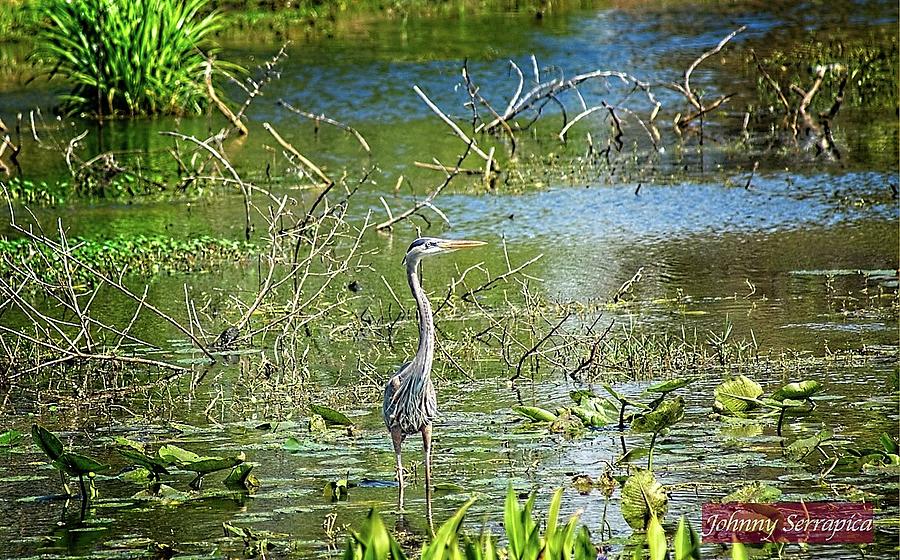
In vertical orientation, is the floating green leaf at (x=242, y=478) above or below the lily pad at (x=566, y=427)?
above

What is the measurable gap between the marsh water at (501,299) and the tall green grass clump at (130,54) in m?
0.39

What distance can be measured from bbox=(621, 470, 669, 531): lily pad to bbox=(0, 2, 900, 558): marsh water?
0.10 meters

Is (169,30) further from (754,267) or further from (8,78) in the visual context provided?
(754,267)

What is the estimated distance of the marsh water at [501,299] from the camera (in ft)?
19.9

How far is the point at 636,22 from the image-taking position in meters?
25.5

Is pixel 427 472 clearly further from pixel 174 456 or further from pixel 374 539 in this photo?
pixel 374 539

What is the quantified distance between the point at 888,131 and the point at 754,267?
582cm

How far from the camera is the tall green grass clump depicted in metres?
17.5

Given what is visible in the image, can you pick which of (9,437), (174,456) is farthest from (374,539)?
(9,437)

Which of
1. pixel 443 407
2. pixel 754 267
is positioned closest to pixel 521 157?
pixel 754 267

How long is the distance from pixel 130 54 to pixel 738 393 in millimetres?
12516

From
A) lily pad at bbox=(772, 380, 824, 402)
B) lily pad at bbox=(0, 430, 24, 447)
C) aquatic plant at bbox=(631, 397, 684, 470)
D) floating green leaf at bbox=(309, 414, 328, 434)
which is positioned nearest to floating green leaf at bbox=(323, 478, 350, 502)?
floating green leaf at bbox=(309, 414, 328, 434)

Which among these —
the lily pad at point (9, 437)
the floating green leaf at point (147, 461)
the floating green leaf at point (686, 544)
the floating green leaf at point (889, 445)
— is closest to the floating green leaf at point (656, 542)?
the floating green leaf at point (686, 544)

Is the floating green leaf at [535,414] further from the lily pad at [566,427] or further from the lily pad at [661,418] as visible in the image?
the lily pad at [661,418]
